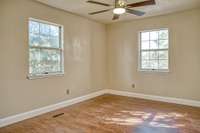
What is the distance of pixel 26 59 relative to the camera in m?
3.30

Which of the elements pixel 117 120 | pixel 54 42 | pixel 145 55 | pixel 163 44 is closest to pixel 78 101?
pixel 117 120

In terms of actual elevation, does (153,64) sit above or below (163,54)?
below

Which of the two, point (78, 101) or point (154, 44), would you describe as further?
point (154, 44)

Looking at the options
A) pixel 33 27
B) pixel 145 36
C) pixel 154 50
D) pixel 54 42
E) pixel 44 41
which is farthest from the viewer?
pixel 145 36

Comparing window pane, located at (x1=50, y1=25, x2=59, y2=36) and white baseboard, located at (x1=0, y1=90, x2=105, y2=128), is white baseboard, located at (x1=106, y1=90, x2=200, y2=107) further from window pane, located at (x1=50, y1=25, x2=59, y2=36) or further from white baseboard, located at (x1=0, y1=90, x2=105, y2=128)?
window pane, located at (x1=50, y1=25, x2=59, y2=36)

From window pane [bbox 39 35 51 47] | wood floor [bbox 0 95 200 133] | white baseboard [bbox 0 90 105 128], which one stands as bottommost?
wood floor [bbox 0 95 200 133]

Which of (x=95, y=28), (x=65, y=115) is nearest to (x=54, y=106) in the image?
(x=65, y=115)

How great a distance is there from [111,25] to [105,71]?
5.43ft

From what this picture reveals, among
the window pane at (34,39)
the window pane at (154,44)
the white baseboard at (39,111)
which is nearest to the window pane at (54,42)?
the window pane at (34,39)

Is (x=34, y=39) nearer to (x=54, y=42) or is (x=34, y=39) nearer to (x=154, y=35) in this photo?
(x=54, y=42)

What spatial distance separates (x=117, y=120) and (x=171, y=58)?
8.02 ft

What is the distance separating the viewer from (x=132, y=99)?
4871 mm

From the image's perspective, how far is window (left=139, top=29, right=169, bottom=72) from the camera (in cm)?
458

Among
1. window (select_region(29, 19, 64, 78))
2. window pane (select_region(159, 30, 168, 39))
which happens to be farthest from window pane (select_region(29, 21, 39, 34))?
window pane (select_region(159, 30, 168, 39))
